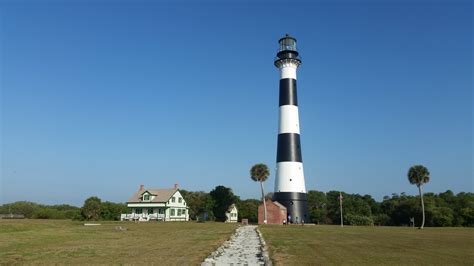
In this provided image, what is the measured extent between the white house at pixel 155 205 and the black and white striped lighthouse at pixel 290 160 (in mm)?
20701

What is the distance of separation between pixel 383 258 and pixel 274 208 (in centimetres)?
3781

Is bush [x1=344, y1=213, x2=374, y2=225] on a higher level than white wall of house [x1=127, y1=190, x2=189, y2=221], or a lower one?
lower

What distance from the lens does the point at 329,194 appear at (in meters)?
99.4

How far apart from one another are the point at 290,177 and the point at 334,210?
28.7 meters

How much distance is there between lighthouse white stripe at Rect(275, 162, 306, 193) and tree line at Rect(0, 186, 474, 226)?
46.3 feet

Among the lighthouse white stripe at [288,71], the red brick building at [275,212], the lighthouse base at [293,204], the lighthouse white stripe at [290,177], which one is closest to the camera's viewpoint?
the red brick building at [275,212]

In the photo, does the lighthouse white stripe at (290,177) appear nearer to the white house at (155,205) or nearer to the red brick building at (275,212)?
the red brick building at (275,212)

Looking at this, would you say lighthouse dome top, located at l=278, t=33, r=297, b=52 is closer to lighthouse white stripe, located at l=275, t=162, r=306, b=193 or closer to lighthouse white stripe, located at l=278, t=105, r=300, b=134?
lighthouse white stripe, located at l=278, t=105, r=300, b=134

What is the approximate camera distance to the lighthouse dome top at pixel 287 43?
196 ft

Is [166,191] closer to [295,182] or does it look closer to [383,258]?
[295,182]

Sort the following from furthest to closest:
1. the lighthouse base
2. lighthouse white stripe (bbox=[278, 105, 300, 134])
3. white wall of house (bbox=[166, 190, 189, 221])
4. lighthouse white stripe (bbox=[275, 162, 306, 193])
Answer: white wall of house (bbox=[166, 190, 189, 221])
lighthouse white stripe (bbox=[278, 105, 300, 134])
the lighthouse base
lighthouse white stripe (bbox=[275, 162, 306, 193])

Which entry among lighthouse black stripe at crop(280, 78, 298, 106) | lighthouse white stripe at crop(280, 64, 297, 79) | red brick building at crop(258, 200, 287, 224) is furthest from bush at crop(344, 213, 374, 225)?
lighthouse white stripe at crop(280, 64, 297, 79)

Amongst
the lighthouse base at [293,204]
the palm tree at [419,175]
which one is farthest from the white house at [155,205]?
the palm tree at [419,175]

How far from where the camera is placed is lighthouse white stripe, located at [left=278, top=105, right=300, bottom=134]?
55375 mm
